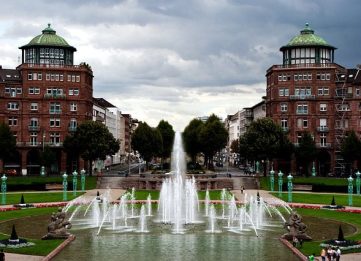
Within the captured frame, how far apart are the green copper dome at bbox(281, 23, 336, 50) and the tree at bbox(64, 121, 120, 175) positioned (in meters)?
45.7

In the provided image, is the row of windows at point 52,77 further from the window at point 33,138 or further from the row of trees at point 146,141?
the row of trees at point 146,141

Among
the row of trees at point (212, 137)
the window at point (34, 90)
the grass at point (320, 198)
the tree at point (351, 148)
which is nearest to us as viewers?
the grass at point (320, 198)

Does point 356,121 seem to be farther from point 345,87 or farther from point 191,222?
point 191,222

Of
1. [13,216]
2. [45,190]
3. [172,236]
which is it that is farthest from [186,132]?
[172,236]

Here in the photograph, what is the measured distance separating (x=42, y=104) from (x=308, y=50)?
2363 inches

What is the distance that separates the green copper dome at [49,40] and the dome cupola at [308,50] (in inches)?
1951

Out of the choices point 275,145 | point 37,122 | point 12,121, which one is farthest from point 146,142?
point 275,145

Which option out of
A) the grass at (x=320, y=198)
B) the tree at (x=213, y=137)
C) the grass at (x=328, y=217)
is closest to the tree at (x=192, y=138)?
the tree at (x=213, y=137)

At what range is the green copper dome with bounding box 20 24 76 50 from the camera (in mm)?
134625

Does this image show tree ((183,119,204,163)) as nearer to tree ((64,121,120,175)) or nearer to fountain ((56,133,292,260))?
tree ((64,121,120,175))

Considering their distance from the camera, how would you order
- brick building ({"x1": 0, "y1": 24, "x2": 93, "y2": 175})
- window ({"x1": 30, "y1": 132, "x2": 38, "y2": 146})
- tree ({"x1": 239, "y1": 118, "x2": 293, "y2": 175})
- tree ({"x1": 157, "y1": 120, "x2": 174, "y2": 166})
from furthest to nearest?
tree ({"x1": 157, "y1": 120, "x2": 174, "y2": 166}) < window ({"x1": 30, "y1": 132, "x2": 38, "y2": 146}) < brick building ({"x1": 0, "y1": 24, "x2": 93, "y2": 175}) < tree ({"x1": 239, "y1": 118, "x2": 293, "y2": 175})

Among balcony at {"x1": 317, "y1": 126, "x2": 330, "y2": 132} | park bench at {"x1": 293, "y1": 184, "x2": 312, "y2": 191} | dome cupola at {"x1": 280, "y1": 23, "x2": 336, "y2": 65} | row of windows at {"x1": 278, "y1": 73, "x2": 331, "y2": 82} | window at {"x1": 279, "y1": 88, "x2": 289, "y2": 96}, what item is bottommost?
park bench at {"x1": 293, "y1": 184, "x2": 312, "y2": 191}

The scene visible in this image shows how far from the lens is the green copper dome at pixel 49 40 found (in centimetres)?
13462

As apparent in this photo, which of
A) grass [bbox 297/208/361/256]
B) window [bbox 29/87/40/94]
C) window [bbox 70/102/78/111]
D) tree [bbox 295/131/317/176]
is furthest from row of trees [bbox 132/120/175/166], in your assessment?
grass [bbox 297/208/361/256]
